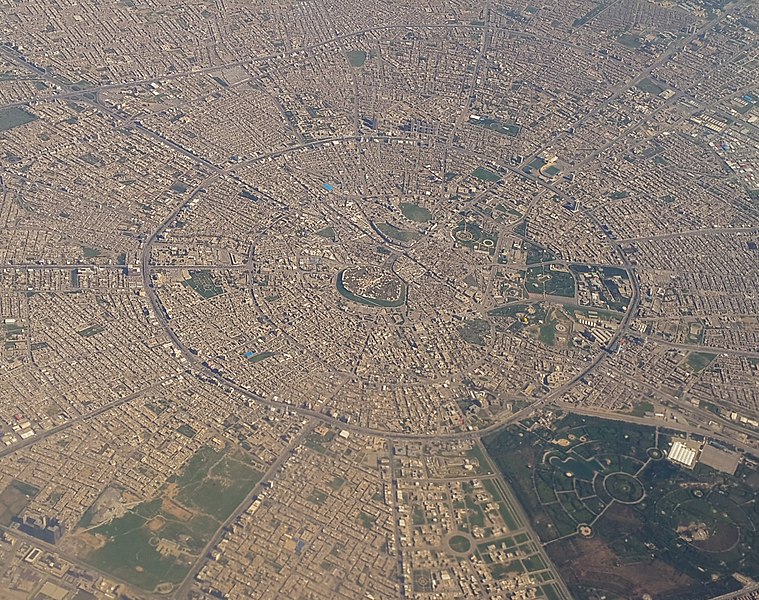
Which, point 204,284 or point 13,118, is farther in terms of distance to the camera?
point 13,118

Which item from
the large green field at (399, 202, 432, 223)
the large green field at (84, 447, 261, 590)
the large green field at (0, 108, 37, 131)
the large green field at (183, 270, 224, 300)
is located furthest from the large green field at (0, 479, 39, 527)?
the large green field at (0, 108, 37, 131)

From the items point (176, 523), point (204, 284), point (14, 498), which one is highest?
point (204, 284)

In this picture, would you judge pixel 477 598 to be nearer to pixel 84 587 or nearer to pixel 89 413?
pixel 84 587

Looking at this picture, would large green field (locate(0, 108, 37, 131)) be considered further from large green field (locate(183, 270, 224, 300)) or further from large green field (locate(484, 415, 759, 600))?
large green field (locate(484, 415, 759, 600))

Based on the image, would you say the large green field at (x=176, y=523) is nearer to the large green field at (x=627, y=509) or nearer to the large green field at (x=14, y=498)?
the large green field at (x=14, y=498)

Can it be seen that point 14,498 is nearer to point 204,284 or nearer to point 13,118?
point 204,284

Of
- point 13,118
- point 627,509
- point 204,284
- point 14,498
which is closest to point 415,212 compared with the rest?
point 204,284
